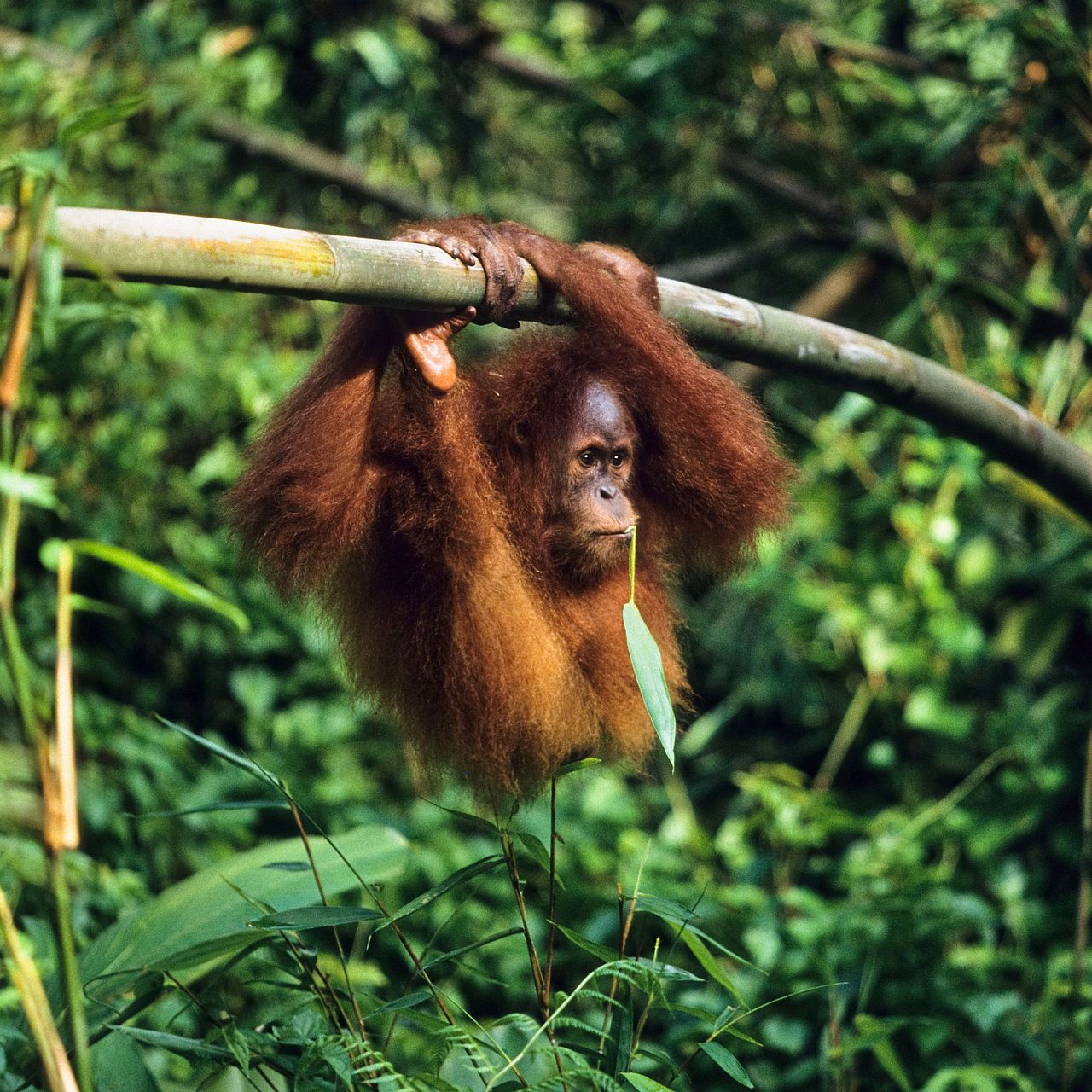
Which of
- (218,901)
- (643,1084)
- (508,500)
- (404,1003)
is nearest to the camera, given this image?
(643,1084)

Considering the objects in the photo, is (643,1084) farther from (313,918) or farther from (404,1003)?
(313,918)

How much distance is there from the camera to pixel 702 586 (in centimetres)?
468

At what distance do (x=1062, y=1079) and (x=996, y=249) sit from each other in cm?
310

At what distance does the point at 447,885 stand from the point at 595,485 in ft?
2.96

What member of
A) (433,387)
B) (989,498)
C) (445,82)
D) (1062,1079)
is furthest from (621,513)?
(445,82)

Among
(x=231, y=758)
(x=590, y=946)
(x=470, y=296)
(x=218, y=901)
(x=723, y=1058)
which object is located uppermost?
(x=470, y=296)

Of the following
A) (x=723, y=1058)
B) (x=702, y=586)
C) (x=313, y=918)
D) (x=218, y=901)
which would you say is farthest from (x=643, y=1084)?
(x=702, y=586)

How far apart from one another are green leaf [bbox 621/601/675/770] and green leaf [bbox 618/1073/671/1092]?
0.40 m

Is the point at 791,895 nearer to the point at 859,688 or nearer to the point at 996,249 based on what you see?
the point at 859,688

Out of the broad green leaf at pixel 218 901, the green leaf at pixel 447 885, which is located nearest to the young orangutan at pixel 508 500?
the broad green leaf at pixel 218 901

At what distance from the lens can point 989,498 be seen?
15.7 feet

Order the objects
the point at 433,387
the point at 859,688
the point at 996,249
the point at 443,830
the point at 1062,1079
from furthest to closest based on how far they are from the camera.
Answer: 1. the point at 996,249
2. the point at 859,688
3. the point at 443,830
4. the point at 1062,1079
5. the point at 433,387

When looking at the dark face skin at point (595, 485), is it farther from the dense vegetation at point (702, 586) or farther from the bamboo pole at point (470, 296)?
the dense vegetation at point (702, 586)

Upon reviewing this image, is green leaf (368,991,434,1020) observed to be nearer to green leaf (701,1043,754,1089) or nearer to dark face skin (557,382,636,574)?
green leaf (701,1043,754,1089)
